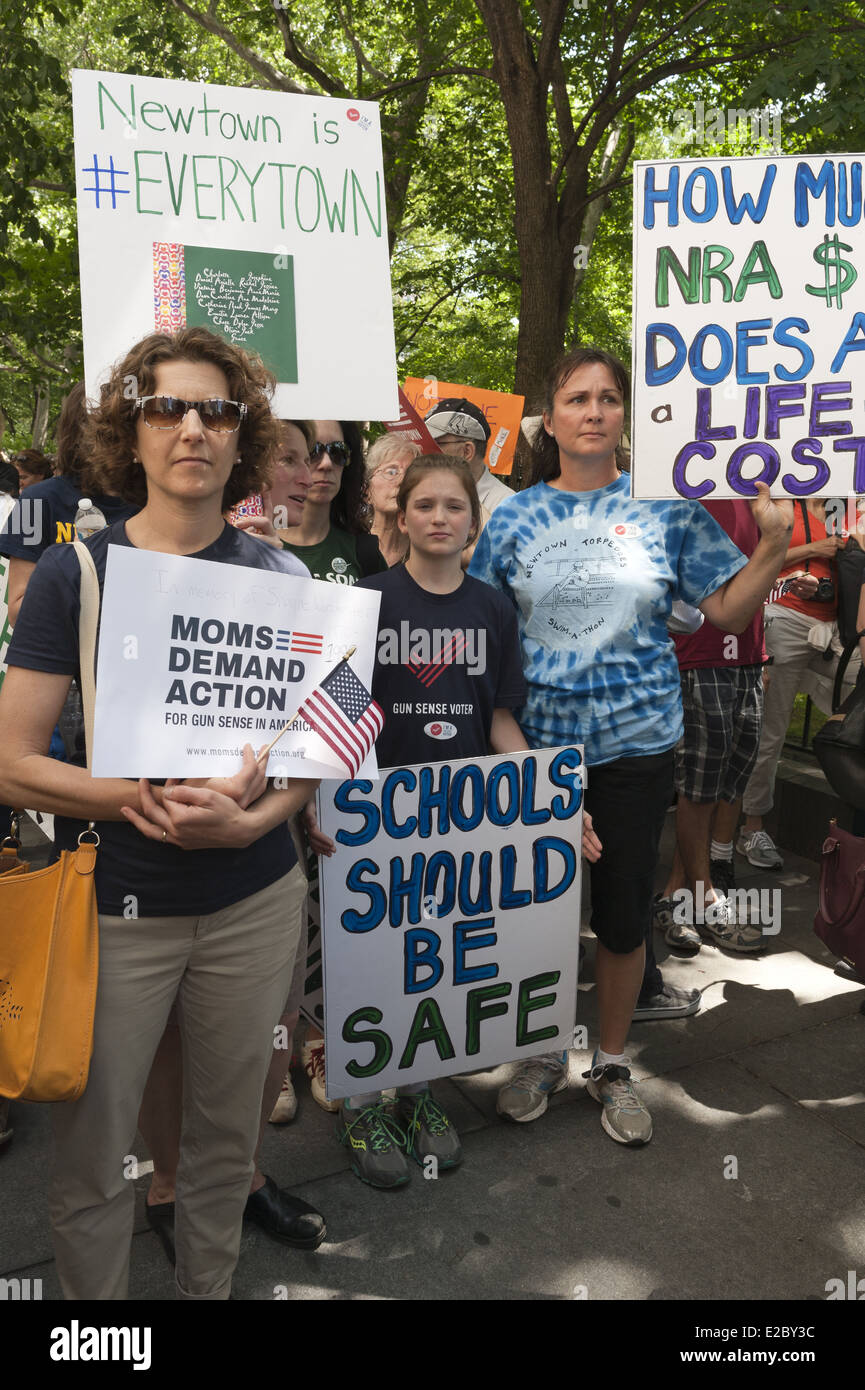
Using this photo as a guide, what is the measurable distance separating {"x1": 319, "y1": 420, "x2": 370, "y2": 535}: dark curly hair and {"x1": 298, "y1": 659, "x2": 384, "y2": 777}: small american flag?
1317mm

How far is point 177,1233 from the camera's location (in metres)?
2.18

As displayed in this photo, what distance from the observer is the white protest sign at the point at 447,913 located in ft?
9.43

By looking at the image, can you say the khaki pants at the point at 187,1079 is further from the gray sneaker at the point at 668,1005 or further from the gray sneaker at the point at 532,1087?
the gray sneaker at the point at 668,1005

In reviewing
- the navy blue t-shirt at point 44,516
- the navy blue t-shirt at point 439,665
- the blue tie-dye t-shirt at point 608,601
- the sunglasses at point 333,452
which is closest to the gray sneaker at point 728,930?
the blue tie-dye t-shirt at point 608,601

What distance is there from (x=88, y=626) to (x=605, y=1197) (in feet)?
6.70

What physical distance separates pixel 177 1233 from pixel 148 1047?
501 millimetres

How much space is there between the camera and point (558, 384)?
3.05 metres

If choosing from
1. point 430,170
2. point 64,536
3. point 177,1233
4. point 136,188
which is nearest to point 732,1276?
point 177,1233

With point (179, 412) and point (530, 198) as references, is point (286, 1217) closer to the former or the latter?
point (179, 412)

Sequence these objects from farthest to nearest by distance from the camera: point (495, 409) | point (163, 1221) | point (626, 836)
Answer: point (495, 409) < point (626, 836) < point (163, 1221)

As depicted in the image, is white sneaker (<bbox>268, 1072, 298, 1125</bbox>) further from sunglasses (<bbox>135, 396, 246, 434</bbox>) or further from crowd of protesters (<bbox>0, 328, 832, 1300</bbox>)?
sunglasses (<bbox>135, 396, 246, 434</bbox>)

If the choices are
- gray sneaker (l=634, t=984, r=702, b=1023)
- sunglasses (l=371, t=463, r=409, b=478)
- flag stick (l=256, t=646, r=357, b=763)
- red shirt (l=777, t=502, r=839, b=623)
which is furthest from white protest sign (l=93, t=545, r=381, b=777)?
red shirt (l=777, t=502, r=839, b=623)

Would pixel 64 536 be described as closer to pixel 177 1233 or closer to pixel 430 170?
pixel 177 1233

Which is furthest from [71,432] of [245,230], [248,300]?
[245,230]
